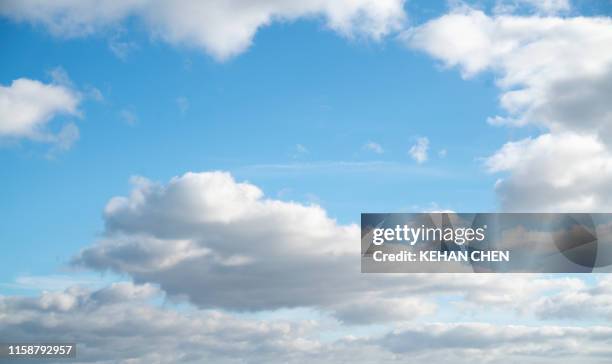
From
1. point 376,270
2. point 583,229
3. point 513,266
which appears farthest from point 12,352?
point 583,229

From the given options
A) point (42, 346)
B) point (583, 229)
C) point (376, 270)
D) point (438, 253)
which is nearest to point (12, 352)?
point (42, 346)

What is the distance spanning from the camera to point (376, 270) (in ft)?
460

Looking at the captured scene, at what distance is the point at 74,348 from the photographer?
452 ft

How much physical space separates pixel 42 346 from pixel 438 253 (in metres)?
66.7

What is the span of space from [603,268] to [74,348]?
295ft

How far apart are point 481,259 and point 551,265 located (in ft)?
43.6

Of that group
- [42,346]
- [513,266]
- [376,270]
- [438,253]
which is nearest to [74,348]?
[42,346]

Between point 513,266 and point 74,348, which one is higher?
point 513,266

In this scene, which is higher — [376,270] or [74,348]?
[376,270]

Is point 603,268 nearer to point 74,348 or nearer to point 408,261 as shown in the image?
point 408,261

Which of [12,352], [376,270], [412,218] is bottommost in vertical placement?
[12,352]

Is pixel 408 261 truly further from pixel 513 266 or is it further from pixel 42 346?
pixel 42 346

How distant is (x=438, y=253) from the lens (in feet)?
460

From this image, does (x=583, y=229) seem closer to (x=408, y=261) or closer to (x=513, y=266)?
(x=513, y=266)
